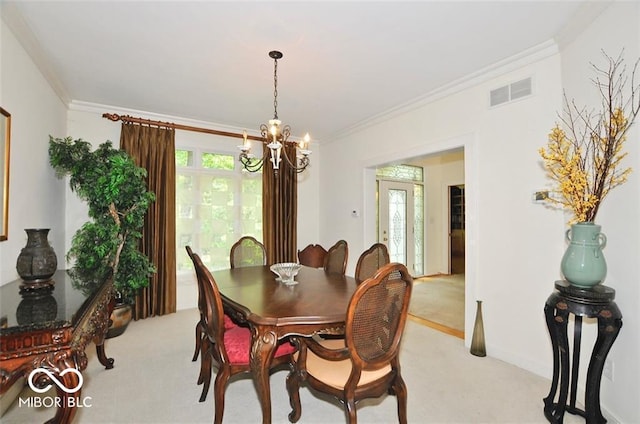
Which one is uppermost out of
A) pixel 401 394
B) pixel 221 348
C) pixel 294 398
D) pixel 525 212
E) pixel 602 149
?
pixel 602 149

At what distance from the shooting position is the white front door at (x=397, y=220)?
18.6 feet

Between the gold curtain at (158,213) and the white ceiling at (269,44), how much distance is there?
19.5 inches

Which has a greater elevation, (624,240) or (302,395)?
(624,240)

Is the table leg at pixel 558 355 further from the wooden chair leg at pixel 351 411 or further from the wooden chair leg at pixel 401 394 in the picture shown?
the wooden chair leg at pixel 351 411

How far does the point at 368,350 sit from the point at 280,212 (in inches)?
139

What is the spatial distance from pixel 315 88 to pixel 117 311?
3.16 meters

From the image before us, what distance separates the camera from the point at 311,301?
1.98 meters

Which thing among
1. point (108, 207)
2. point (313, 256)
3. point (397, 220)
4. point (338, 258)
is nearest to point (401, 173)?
point (397, 220)

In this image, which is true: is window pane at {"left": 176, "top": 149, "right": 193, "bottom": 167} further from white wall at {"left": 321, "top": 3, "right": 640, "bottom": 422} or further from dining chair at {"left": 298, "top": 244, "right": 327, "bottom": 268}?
white wall at {"left": 321, "top": 3, "right": 640, "bottom": 422}

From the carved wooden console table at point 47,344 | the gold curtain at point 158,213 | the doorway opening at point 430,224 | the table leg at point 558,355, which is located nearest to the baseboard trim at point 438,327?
the doorway opening at point 430,224

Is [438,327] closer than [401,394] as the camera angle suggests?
No

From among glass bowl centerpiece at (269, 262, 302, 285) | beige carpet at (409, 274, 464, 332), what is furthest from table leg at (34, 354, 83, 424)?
beige carpet at (409, 274, 464, 332)

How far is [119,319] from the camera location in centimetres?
326

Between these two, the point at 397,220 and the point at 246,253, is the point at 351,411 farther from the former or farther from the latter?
the point at 397,220
